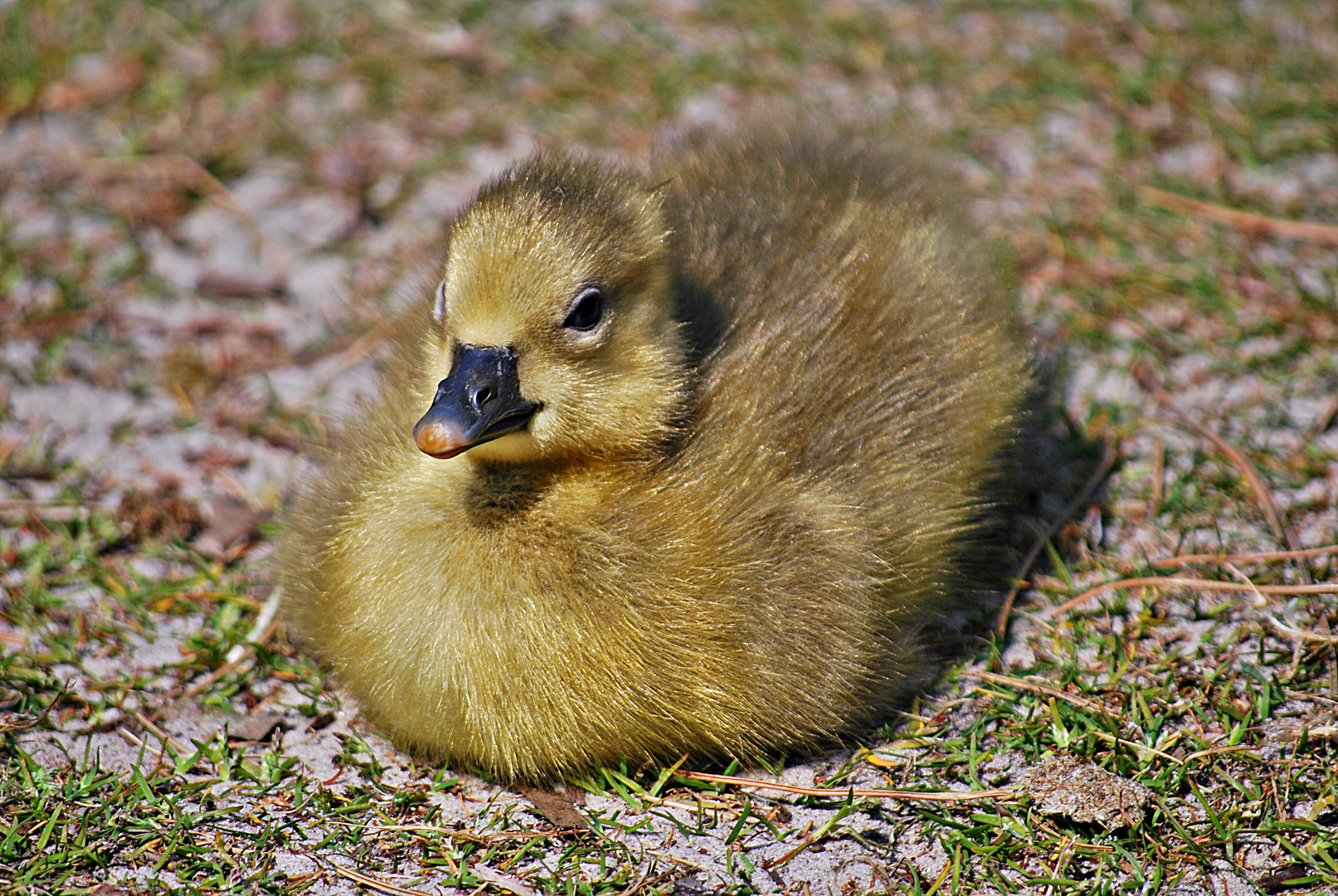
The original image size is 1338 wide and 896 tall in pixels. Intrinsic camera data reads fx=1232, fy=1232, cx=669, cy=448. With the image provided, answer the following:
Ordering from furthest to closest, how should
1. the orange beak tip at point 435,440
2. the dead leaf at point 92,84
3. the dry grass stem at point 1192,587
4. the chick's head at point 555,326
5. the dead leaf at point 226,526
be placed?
the dead leaf at point 92,84 < the dead leaf at point 226,526 < the dry grass stem at point 1192,587 < the chick's head at point 555,326 < the orange beak tip at point 435,440

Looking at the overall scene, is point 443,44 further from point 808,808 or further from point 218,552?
point 808,808

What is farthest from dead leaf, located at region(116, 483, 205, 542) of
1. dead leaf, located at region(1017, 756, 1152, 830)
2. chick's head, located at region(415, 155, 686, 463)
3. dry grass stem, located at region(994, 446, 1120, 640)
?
dead leaf, located at region(1017, 756, 1152, 830)

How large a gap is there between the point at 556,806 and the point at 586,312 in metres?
1.16

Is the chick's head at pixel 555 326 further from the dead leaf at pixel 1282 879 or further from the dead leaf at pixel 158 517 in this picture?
the dead leaf at pixel 1282 879

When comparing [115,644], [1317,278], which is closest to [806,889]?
[115,644]

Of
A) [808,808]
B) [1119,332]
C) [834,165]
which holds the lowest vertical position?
[808,808]

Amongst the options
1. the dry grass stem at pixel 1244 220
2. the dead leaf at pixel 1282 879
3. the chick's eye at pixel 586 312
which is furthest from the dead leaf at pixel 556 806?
the dry grass stem at pixel 1244 220

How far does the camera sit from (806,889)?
8.74ft

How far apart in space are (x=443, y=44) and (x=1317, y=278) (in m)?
3.95

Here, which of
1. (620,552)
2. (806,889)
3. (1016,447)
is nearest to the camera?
(806,889)

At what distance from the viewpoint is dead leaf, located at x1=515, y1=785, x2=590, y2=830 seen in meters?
2.86

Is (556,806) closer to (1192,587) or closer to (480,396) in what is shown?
(480,396)

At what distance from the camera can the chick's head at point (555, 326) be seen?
8.87ft

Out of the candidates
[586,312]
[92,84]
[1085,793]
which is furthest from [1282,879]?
[92,84]
